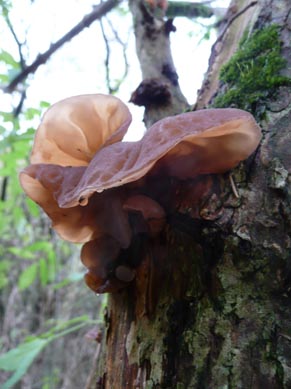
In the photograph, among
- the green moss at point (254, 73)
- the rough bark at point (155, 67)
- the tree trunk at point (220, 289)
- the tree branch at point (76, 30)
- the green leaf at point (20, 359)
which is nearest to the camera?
the tree trunk at point (220, 289)

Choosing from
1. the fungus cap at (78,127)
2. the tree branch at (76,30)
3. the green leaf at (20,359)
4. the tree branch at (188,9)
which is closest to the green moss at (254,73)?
the fungus cap at (78,127)

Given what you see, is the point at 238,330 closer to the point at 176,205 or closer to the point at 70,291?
the point at 176,205

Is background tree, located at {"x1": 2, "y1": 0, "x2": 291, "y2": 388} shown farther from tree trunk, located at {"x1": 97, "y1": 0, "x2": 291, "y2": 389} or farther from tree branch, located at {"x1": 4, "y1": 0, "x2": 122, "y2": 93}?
tree branch, located at {"x1": 4, "y1": 0, "x2": 122, "y2": 93}

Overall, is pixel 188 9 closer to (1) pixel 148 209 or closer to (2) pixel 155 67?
(2) pixel 155 67

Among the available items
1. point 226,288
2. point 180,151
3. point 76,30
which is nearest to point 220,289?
point 226,288

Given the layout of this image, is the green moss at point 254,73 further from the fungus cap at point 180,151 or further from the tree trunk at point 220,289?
the fungus cap at point 180,151

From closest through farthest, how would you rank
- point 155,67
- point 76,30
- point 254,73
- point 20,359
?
point 254,73 → point 155,67 → point 20,359 → point 76,30

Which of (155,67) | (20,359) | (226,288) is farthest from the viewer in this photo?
(20,359)
